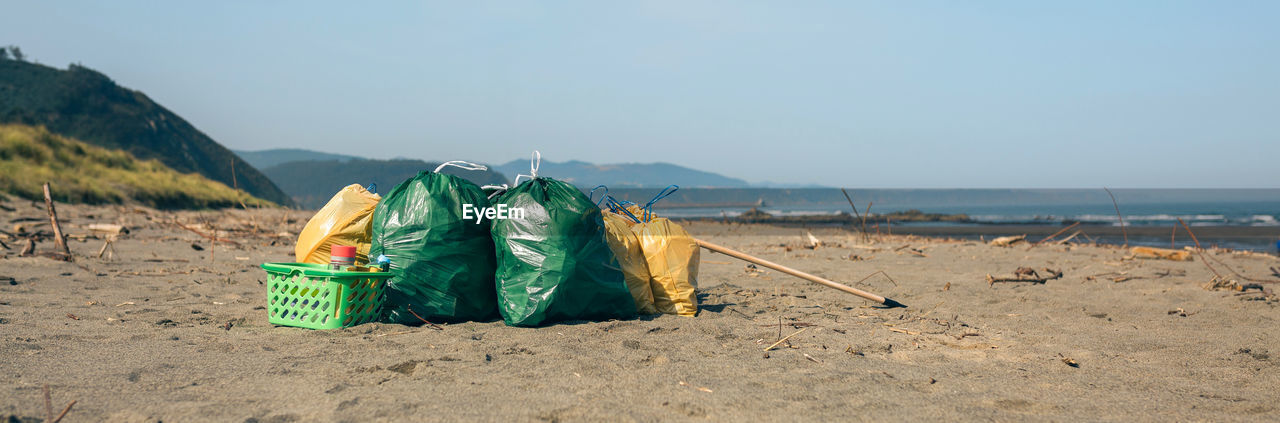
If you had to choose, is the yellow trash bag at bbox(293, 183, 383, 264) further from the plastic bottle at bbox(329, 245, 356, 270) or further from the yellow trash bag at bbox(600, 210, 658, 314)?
the yellow trash bag at bbox(600, 210, 658, 314)

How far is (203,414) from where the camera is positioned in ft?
7.04

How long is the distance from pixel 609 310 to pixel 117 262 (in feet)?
15.5

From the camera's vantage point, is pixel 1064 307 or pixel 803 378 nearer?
pixel 803 378

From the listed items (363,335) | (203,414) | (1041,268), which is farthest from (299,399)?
(1041,268)

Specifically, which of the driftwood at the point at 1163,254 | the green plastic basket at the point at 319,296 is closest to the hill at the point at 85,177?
the green plastic basket at the point at 319,296

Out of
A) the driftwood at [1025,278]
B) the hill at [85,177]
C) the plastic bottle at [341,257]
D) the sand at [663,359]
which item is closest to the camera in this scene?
the sand at [663,359]

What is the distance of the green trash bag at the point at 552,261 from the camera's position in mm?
3504

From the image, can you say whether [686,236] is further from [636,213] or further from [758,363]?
[758,363]

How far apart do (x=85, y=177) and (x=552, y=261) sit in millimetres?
15835

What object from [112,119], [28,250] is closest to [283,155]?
[112,119]

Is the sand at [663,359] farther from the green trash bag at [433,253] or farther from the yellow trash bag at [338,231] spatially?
the yellow trash bag at [338,231]

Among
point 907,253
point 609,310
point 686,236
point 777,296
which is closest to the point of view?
point 609,310

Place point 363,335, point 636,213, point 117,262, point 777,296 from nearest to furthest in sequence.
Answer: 1. point 363,335
2. point 636,213
3. point 777,296
4. point 117,262

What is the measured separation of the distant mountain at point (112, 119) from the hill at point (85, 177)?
10320 mm
